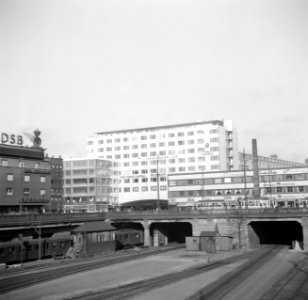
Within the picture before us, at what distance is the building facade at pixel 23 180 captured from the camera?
80.4 metres

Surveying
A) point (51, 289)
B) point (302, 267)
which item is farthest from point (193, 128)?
point (51, 289)

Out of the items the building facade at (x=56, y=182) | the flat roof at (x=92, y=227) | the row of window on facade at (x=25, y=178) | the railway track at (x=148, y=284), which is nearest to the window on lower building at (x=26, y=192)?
the row of window on facade at (x=25, y=178)

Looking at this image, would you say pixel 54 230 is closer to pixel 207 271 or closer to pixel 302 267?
pixel 207 271

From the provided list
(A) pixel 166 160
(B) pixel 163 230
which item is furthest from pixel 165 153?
(B) pixel 163 230

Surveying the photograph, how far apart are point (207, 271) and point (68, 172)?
9185 centimetres

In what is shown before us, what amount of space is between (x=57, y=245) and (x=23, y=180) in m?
25.8

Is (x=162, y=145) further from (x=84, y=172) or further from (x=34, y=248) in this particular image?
(x=34, y=248)

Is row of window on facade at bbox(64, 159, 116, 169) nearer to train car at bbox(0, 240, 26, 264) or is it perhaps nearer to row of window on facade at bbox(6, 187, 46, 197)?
row of window on facade at bbox(6, 187, 46, 197)

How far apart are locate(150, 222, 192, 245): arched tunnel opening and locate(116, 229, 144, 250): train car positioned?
10.3ft

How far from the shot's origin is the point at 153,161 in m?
143

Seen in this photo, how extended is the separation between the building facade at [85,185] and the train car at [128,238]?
1830 inches

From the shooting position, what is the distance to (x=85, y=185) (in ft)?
426

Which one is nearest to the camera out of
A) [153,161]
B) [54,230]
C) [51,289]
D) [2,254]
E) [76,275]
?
[51,289]

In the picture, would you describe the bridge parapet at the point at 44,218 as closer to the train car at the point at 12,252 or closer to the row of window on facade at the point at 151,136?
the train car at the point at 12,252
